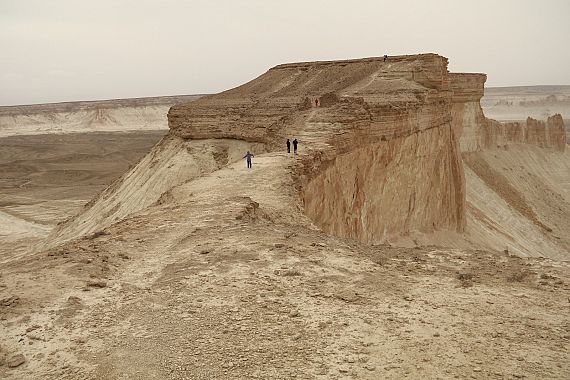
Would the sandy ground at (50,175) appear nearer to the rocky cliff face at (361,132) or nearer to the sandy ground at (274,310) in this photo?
the rocky cliff face at (361,132)

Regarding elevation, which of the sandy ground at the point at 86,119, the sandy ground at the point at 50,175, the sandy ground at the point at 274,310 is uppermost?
the sandy ground at the point at 86,119

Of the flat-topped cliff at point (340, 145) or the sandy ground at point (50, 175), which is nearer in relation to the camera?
the flat-topped cliff at point (340, 145)

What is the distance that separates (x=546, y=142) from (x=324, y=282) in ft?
135

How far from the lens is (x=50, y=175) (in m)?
50.1

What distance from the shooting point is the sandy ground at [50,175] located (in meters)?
29.8

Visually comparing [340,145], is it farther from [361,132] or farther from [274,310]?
[274,310]

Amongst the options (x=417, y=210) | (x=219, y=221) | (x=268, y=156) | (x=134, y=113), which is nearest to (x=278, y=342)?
(x=219, y=221)

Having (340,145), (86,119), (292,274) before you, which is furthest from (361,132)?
(86,119)

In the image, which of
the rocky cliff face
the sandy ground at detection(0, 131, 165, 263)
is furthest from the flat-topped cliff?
the sandy ground at detection(0, 131, 165, 263)

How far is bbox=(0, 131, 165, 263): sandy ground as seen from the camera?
97.6 ft

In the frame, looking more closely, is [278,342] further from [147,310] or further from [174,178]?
[174,178]

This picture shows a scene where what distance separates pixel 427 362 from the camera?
4.55m

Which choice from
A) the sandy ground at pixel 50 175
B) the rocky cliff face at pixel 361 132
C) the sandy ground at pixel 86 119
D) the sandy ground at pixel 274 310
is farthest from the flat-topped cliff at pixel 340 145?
the sandy ground at pixel 86 119

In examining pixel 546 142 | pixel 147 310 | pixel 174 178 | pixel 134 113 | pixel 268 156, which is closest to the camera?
pixel 147 310
